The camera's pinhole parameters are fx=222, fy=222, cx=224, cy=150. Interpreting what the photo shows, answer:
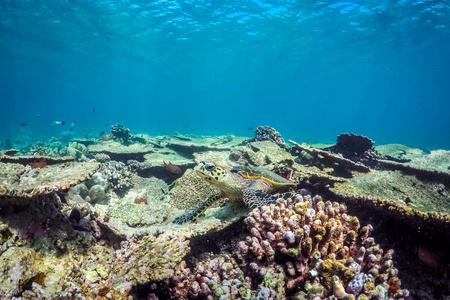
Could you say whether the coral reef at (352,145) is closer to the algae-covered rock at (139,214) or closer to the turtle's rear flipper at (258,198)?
the turtle's rear flipper at (258,198)

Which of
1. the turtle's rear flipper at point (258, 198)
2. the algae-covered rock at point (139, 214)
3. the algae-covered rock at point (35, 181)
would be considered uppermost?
the algae-covered rock at point (35, 181)

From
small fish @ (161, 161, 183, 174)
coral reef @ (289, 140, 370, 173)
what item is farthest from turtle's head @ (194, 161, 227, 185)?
small fish @ (161, 161, 183, 174)

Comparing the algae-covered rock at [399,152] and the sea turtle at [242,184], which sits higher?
the sea turtle at [242,184]

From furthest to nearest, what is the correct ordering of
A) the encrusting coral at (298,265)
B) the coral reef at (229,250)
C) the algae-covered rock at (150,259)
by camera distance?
the algae-covered rock at (150,259)
the coral reef at (229,250)
the encrusting coral at (298,265)

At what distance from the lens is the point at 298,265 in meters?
2.39

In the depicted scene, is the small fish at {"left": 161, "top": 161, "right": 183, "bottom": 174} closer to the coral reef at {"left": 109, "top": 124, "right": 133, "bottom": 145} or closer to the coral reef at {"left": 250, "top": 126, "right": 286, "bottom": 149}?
the coral reef at {"left": 250, "top": 126, "right": 286, "bottom": 149}

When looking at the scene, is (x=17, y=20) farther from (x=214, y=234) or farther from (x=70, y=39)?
(x=214, y=234)

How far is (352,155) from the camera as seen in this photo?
7.71m

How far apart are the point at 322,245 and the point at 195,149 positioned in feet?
23.4

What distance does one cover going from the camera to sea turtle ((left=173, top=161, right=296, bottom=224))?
138 inches

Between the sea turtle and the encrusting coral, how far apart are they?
0.62m

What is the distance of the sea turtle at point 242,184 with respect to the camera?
3496 millimetres

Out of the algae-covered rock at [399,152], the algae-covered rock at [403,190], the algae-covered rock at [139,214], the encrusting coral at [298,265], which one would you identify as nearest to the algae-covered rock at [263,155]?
the algae-covered rock at [403,190]

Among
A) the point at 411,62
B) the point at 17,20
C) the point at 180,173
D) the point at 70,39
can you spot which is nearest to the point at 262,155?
the point at 180,173
